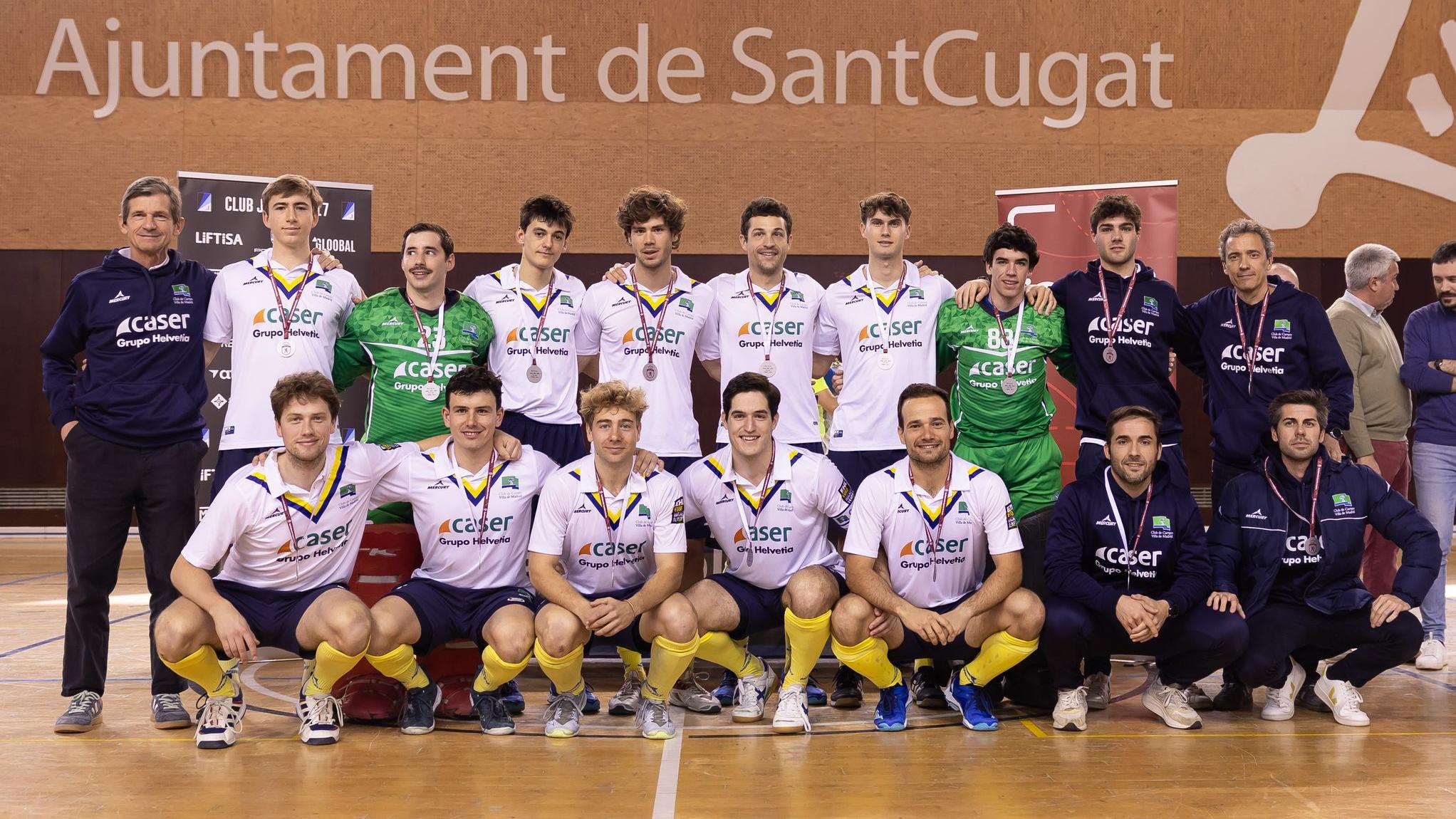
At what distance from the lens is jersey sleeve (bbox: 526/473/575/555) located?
505 centimetres

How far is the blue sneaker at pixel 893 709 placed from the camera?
5.08 meters

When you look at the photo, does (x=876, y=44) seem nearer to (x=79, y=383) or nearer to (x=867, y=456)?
(x=867, y=456)

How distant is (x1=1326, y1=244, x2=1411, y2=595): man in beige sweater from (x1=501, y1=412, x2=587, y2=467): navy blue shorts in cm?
437

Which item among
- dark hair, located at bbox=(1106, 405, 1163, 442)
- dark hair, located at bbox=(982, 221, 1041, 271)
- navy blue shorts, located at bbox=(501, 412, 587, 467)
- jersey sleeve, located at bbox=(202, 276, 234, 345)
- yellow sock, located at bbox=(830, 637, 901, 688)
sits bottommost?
yellow sock, located at bbox=(830, 637, 901, 688)

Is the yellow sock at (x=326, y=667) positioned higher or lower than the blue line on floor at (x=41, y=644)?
higher

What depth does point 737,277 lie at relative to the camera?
621cm

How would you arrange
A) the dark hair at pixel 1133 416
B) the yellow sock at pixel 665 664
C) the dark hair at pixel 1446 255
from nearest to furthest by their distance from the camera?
the yellow sock at pixel 665 664, the dark hair at pixel 1133 416, the dark hair at pixel 1446 255

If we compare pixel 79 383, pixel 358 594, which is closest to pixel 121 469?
pixel 79 383

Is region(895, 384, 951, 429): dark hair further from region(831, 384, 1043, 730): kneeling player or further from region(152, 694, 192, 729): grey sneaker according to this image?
region(152, 694, 192, 729): grey sneaker

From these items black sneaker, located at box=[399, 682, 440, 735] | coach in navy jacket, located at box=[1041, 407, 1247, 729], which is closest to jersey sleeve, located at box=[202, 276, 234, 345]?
black sneaker, located at box=[399, 682, 440, 735]

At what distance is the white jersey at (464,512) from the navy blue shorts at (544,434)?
2.18 ft

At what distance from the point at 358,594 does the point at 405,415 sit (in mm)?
896

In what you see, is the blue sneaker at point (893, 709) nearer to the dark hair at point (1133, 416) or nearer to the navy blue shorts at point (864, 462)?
the navy blue shorts at point (864, 462)

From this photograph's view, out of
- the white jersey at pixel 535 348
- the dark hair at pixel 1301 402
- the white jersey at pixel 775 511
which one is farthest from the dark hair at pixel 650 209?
the dark hair at pixel 1301 402
